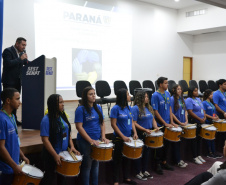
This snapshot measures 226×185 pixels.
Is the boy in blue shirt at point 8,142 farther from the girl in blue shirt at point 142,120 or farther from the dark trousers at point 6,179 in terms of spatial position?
the girl in blue shirt at point 142,120

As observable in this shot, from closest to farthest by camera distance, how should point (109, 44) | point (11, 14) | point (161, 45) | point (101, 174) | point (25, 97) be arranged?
1. point (101, 174)
2. point (25, 97)
3. point (11, 14)
4. point (109, 44)
5. point (161, 45)

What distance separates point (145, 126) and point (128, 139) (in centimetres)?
54

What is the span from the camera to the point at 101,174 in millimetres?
3820

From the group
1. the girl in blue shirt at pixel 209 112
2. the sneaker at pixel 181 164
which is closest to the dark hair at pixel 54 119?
the sneaker at pixel 181 164

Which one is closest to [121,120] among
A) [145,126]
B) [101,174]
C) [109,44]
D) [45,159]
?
[145,126]

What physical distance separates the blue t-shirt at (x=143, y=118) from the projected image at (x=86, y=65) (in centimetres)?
536

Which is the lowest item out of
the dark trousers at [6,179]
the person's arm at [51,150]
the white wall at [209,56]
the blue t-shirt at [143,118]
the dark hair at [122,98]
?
the dark trousers at [6,179]

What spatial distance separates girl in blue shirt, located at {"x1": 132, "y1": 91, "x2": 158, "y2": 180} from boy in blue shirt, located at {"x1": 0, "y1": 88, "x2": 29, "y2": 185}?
1897 millimetres

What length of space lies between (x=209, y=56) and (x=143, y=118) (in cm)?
972

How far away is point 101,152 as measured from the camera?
3070mm

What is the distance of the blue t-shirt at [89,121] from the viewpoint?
10.1 feet

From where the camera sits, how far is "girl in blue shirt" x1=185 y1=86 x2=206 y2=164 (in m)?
4.78

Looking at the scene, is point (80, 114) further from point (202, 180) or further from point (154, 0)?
point (154, 0)

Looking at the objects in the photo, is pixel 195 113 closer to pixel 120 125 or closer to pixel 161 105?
pixel 161 105
